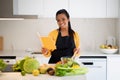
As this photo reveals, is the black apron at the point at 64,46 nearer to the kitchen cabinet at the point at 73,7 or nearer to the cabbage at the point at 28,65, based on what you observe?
the kitchen cabinet at the point at 73,7

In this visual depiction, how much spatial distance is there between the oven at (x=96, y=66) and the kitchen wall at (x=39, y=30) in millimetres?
676

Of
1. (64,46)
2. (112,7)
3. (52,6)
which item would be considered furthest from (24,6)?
(112,7)

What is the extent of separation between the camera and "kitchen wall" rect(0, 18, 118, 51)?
4527 millimetres

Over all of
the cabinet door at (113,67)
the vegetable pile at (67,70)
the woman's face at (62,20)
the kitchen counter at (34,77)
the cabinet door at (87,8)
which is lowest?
the cabinet door at (113,67)

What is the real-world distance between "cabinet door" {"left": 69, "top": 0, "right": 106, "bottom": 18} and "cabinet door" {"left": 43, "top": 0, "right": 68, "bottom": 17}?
0.51 ft

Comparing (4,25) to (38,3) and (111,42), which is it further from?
(111,42)

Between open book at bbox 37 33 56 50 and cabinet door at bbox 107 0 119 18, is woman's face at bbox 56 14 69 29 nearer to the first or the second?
open book at bbox 37 33 56 50

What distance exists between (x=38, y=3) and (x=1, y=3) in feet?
2.31

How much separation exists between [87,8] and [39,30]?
97cm

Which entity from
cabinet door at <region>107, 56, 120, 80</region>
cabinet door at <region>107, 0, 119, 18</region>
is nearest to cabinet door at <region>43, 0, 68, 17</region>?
cabinet door at <region>107, 0, 119, 18</region>

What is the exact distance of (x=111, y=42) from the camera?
4410 millimetres

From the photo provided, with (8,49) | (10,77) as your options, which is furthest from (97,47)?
(10,77)

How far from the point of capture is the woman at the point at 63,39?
3463mm

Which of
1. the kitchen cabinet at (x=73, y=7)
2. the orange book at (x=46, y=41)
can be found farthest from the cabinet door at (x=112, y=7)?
the orange book at (x=46, y=41)
